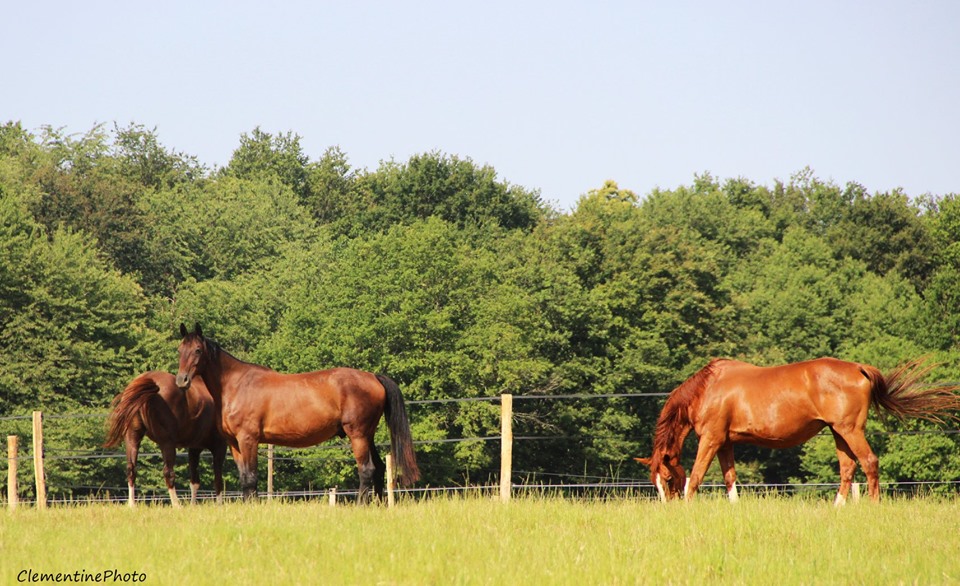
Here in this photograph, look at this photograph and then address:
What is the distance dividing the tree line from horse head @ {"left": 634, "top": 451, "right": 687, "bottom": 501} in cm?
1820

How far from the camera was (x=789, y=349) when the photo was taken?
2047 inches

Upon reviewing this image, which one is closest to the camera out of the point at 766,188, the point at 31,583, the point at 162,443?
the point at 31,583

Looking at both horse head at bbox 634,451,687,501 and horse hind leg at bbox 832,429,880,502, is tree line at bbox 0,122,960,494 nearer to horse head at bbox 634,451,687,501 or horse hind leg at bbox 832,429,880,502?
horse head at bbox 634,451,687,501

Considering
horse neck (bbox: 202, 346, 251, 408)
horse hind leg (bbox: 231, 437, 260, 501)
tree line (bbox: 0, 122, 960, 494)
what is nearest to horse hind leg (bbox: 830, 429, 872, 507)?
horse hind leg (bbox: 231, 437, 260, 501)

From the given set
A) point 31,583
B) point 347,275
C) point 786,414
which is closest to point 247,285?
point 347,275

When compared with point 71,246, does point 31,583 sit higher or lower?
lower

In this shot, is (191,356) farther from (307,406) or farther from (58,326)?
(58,326)

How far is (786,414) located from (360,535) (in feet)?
17.9

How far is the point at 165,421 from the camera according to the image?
14750mm

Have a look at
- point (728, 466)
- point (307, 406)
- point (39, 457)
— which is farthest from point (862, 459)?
point (39, 457)

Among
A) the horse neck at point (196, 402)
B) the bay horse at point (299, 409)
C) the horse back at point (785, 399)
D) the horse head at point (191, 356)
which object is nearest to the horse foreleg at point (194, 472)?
the horse neck at point (196, 402)

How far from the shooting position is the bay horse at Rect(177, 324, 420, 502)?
12672 millimetres

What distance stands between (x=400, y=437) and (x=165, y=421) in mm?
3714

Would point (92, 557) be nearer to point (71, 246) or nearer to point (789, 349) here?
point (71, 246)
